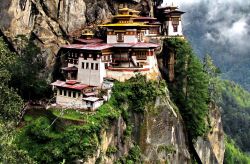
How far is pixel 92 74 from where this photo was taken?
175 ft

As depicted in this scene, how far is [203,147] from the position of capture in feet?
219

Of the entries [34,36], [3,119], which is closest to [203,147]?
[34,36]

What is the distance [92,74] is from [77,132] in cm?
1056

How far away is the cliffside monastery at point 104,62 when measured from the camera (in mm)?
50875

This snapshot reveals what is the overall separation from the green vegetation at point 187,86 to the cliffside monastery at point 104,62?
4.12 metres

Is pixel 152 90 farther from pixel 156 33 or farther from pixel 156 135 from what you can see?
pixel 156 33

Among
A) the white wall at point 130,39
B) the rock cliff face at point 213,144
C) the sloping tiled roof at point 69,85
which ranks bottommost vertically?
the rock cliff face at point 213,144

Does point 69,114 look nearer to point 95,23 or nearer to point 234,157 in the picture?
point 95,23

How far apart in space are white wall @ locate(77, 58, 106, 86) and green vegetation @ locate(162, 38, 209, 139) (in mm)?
12772

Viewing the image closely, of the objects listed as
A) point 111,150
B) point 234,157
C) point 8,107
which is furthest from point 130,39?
point 234,157

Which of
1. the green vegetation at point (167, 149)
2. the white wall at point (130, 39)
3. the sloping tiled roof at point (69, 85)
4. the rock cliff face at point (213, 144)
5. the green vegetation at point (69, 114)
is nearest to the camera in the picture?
the green vegetation at point (69, 114)

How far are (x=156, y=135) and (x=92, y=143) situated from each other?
12492 mm

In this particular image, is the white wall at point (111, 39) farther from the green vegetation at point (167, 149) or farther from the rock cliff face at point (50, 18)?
the green vegetation at point (167, 149)

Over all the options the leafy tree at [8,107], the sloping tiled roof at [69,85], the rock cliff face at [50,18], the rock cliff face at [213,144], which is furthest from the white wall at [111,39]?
the rock cliff face at [213,144]
